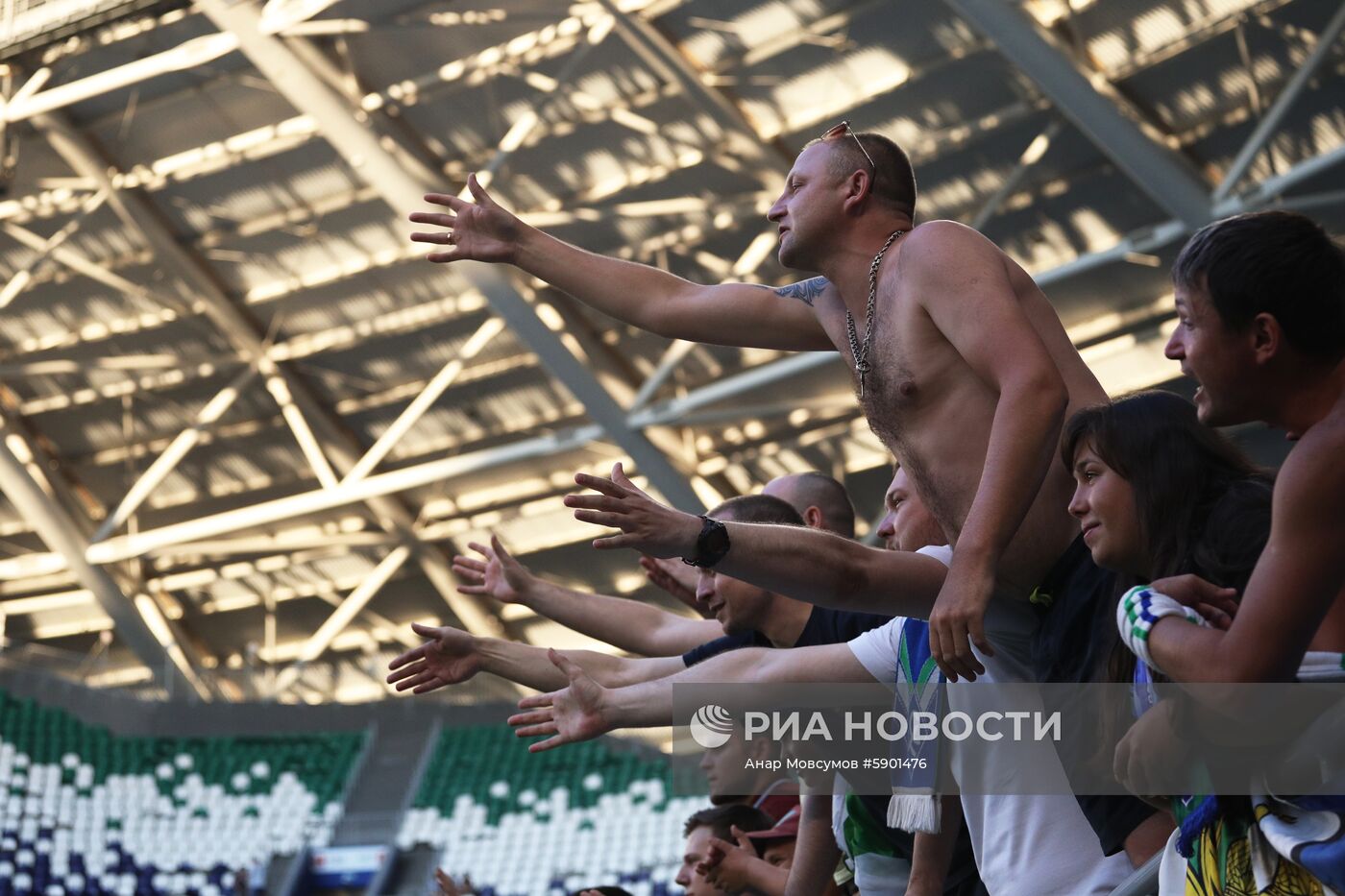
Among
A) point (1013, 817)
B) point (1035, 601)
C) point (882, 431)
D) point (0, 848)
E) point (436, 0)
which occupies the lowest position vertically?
point (1013, 817)

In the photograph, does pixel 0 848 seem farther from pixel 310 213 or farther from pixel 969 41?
pixel 969 41

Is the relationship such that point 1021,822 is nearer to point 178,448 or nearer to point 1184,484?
point 1184,484

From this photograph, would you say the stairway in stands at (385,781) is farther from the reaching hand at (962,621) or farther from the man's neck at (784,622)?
the reaching hand at (962,621)

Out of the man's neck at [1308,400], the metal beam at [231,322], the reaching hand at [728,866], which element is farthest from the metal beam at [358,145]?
the man's neck at [1308,400]

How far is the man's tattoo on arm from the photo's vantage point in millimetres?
3746

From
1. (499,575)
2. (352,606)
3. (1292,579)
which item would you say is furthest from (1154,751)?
(352,606)

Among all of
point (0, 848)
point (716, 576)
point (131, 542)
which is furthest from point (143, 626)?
point (716, 576)

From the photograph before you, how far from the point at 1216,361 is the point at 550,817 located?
16.4 meters

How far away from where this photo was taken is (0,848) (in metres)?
16.7

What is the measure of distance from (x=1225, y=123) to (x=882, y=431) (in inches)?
497

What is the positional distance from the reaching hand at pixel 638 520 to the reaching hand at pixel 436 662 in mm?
1467

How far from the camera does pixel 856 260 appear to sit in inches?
139

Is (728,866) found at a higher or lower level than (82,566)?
lower

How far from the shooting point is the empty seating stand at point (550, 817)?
658 inches
